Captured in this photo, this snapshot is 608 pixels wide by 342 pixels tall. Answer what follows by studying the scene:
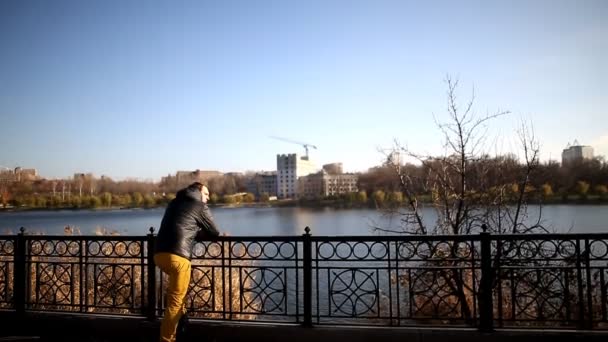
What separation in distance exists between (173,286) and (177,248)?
0.35 m

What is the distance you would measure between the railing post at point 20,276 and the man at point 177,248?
2212 mm

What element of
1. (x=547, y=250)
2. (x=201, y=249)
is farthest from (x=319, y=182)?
(x=547, y=250)

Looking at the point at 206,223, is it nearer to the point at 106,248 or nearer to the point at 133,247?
the point at 133,247

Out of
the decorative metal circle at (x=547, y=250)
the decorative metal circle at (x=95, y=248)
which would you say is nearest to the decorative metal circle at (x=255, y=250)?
the decorative metal circle at (x=95, y=248)

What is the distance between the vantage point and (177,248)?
4039 mm

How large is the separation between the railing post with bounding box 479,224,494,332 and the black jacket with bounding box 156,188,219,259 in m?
2.49

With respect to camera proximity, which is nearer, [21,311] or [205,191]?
[205,191]


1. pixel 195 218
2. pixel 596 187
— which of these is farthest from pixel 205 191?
pixel 596 187

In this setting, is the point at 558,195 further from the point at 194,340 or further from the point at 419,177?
the point at 194,340

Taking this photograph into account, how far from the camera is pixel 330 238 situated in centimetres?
443

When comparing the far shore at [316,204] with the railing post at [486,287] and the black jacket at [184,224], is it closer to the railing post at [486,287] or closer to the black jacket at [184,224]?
the railing post at [486,287]

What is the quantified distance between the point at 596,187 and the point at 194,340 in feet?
72.5

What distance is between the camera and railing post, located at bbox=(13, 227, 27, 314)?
204 inches

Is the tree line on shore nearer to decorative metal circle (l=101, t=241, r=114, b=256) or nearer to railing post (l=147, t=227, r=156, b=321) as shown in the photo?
decorative metal circle (l=101, t=241, r=114, b=256)
